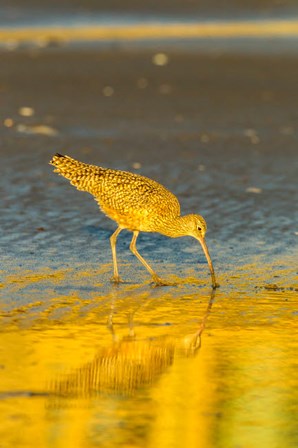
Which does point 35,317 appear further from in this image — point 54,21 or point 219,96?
point 54,21

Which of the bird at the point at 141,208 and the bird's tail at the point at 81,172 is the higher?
the bird's tail at the point at 81,172

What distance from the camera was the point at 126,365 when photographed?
7023mm

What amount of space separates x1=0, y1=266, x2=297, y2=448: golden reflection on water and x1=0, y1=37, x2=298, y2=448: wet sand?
0.6 inches

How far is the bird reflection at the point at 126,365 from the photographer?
257 inches

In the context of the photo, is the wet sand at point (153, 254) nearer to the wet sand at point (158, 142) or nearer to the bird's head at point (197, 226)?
the wet sand at point (158, 142)

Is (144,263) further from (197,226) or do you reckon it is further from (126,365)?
(126,365)

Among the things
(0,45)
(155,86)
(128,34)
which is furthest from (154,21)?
(155,86)

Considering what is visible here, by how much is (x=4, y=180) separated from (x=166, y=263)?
3.40 meters

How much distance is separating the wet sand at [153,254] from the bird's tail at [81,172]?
572 millimetres

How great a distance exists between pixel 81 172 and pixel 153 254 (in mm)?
970

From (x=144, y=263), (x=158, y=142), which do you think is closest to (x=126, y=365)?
(x=144, y=263)

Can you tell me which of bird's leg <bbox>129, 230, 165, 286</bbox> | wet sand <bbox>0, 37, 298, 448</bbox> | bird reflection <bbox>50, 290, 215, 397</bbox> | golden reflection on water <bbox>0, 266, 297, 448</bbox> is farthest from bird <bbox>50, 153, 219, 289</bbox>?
bird reflection <bbox>50, 290, 215, 397</bbox>

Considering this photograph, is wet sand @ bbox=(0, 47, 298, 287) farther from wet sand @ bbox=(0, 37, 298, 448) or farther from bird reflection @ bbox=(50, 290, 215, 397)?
bird reflection @ bbox=(50, 290, 215, 397)

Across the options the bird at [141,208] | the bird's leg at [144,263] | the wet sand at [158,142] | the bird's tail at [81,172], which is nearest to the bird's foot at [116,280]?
the bird's leg at [144,263]
